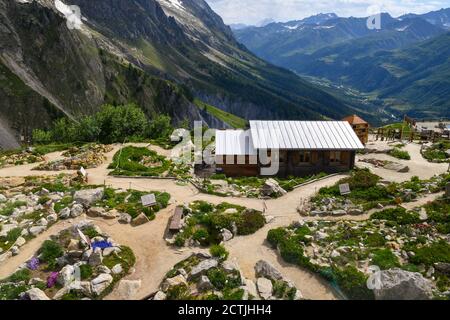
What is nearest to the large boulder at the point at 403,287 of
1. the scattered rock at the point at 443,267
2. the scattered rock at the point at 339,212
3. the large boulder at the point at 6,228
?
the scattered rock at the point at 443,267

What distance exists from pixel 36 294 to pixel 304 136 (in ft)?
115

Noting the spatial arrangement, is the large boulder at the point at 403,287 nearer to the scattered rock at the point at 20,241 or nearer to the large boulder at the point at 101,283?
the large boulder at the point at 101,283

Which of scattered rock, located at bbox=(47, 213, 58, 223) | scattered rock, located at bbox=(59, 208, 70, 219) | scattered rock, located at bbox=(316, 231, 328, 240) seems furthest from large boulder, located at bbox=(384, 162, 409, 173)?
scattered rock, located at bbox=(47, 213, 58, 223)

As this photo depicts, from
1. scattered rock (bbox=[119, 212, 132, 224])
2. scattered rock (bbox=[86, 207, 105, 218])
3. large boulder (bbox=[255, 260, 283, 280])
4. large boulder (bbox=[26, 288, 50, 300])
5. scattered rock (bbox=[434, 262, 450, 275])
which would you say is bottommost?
large boulder (bbox=[26, 288, 50, 300])

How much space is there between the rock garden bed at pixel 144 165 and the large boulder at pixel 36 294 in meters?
22.3

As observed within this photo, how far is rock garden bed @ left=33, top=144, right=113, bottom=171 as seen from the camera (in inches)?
1801

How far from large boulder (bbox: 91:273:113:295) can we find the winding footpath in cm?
68

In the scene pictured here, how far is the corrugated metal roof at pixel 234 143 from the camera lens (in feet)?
154

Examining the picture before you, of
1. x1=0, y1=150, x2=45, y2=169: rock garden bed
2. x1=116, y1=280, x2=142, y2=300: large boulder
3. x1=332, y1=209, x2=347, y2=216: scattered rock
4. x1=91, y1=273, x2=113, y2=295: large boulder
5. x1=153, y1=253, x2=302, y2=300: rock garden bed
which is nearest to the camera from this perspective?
x1=153, y1=253, x2=302, y2=300: rock garden bed

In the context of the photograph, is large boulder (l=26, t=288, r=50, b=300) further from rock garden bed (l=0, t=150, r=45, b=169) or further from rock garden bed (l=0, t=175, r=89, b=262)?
rock garden bed (l=0, t=150, r=45, b=169)

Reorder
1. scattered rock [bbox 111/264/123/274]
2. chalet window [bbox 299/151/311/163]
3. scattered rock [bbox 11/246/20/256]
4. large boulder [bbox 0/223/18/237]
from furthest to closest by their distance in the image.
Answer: chalet window [bbox 299/151/311/163] → large boulder [bbox 0/223/18/237] → scattered rock [bbox 11/246/20/256] → scattered rock [bbox 111/264/123/274]

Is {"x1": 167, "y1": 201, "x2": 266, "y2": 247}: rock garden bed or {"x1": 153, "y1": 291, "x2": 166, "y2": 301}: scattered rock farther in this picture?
{"x1": 167, "y1": 201, "x2": 266, "y2": 247}: rock garden bed
